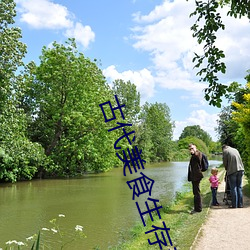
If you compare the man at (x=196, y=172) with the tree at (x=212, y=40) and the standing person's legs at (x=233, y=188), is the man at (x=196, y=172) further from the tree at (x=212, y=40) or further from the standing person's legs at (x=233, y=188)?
the tree at (x=212, y=40)

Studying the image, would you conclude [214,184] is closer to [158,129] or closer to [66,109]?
[66,109]

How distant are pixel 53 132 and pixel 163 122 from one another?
5280 cm

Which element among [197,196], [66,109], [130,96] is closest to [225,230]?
[197,196]

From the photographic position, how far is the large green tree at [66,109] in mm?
27297

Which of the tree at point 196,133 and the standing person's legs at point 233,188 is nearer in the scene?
the standing person's legs at point 233,188

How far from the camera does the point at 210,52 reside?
11.0 ft

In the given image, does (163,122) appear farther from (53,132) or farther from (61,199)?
(61,199)

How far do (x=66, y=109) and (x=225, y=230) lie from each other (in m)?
21.1

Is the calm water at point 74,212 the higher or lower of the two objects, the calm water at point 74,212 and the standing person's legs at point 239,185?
the lower

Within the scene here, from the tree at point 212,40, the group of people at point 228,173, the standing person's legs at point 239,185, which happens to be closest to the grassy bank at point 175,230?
the group of people at point 228,173

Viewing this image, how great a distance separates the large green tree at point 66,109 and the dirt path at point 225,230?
61.0ft

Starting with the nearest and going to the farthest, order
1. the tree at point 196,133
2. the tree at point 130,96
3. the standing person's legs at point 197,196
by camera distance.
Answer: the standing person's legs at point 197,196 → the tree at point 130,96 → the tree at point 196,133

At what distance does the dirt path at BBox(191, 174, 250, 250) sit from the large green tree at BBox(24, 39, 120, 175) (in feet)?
61.0

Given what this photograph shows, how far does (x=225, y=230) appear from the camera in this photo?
757 cm
